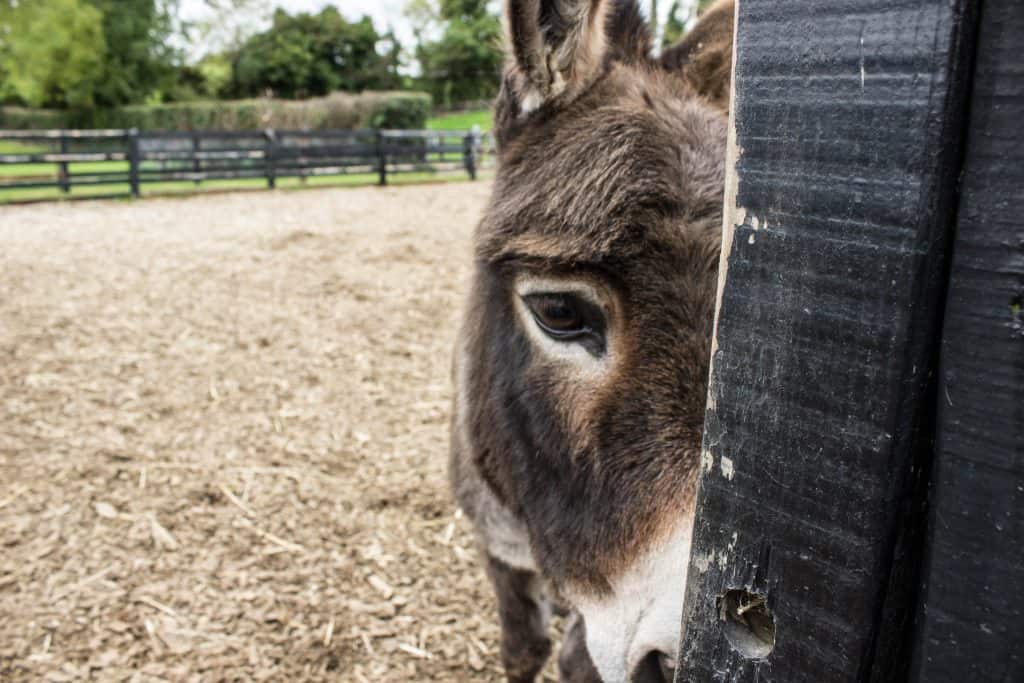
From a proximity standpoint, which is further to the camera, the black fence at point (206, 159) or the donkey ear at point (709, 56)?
the black fence at point (206, 159)

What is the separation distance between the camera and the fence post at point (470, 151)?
2175cm

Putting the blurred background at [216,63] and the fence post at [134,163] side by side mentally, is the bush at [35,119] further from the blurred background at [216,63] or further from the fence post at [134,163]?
the fence post at [134,163]

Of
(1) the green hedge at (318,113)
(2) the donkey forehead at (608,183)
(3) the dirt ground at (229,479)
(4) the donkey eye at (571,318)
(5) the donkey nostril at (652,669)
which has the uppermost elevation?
(1) the green hedge at (318,113)

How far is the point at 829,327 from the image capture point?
720 mm

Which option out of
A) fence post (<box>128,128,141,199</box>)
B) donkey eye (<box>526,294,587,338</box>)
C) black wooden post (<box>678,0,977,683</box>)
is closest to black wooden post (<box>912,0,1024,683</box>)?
black wooden post (<box>678,0,977,683</box>)

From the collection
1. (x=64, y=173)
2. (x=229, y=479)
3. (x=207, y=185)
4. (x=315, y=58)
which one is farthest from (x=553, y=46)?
(x=315, y=58)

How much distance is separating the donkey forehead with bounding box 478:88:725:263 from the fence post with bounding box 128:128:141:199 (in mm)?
16084

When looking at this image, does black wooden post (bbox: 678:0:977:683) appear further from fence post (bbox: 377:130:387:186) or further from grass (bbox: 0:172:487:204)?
fence post (bbox: 377:130:387:186)

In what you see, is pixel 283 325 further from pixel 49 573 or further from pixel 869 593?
pixel 869 593

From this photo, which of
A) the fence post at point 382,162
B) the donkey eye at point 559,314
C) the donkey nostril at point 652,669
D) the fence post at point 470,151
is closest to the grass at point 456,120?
the fence post at point 470,151

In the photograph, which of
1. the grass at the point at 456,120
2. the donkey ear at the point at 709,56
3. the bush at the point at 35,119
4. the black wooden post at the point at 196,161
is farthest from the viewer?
the grass at the point at 456,120

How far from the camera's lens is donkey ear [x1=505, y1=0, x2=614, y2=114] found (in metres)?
1.57

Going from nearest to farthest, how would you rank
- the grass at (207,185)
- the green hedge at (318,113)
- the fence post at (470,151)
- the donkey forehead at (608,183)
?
the donkey forehead at (608,183)
the grass at (207,185)
the fence post at (470,151)
the green hedge at (318,113)

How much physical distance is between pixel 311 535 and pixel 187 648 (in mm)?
893
